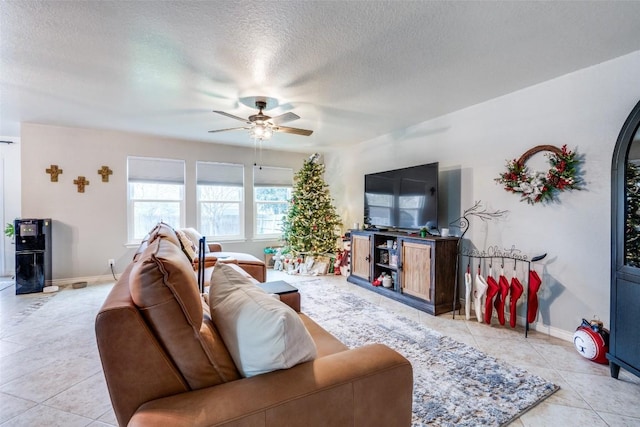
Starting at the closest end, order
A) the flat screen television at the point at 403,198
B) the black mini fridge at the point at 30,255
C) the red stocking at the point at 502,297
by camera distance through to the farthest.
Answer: the red stocking at the point at 502,297, the flat screen television at the point at 403,198, the black mini fridge at the point at 30,255

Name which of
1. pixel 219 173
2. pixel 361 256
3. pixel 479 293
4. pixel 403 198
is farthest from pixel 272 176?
pixel 479 293

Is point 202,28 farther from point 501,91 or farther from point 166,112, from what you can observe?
point 501,91

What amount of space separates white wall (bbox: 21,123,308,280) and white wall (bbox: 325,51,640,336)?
481 centimetres


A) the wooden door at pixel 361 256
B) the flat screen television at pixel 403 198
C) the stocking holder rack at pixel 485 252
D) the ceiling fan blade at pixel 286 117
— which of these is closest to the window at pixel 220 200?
the wooden door at pixel 361 256

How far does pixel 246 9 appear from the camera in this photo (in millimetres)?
1896

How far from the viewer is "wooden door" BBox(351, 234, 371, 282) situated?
15.0 ft

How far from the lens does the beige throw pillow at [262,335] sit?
1.04m

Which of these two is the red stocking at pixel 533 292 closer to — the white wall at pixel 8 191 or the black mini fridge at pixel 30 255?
the black mini fridge at pixel 30 255

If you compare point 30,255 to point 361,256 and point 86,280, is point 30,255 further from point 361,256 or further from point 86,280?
point 361,256

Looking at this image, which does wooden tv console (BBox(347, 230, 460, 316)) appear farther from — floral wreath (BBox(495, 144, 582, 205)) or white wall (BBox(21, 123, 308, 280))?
white wall (BBox(21, 123, 308, 280))

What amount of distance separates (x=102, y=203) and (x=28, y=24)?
346cm

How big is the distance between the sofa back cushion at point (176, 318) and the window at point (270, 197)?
5236 millimetres

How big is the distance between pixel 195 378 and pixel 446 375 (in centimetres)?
189

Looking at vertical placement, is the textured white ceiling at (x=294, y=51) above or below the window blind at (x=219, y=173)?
above
